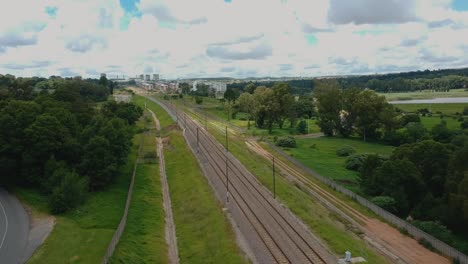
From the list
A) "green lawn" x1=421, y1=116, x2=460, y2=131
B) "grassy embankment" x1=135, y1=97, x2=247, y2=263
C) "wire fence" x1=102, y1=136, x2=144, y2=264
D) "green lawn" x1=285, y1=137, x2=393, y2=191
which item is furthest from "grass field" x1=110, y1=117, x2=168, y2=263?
"green lawn" x1=421, y1=116, x2=460, y2=131

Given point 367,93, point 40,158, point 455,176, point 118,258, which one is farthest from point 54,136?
point 367,93

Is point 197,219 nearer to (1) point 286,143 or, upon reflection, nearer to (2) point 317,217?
(2) point 317,217

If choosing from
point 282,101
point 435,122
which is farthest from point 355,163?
point 435,122

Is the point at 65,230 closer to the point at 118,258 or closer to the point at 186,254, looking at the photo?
the point at 118,258

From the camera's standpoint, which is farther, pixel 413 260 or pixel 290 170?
pixel 290 170

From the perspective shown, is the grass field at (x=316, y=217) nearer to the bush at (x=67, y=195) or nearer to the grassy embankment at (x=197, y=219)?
the grassy embankment at (x=197, y=219)

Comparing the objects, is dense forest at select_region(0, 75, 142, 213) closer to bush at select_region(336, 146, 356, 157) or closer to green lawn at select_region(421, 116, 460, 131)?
bush at select_region(336, 146, 356, 157)

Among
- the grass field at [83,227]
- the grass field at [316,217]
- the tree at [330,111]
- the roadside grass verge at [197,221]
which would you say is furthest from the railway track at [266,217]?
the tree at [330,111]
